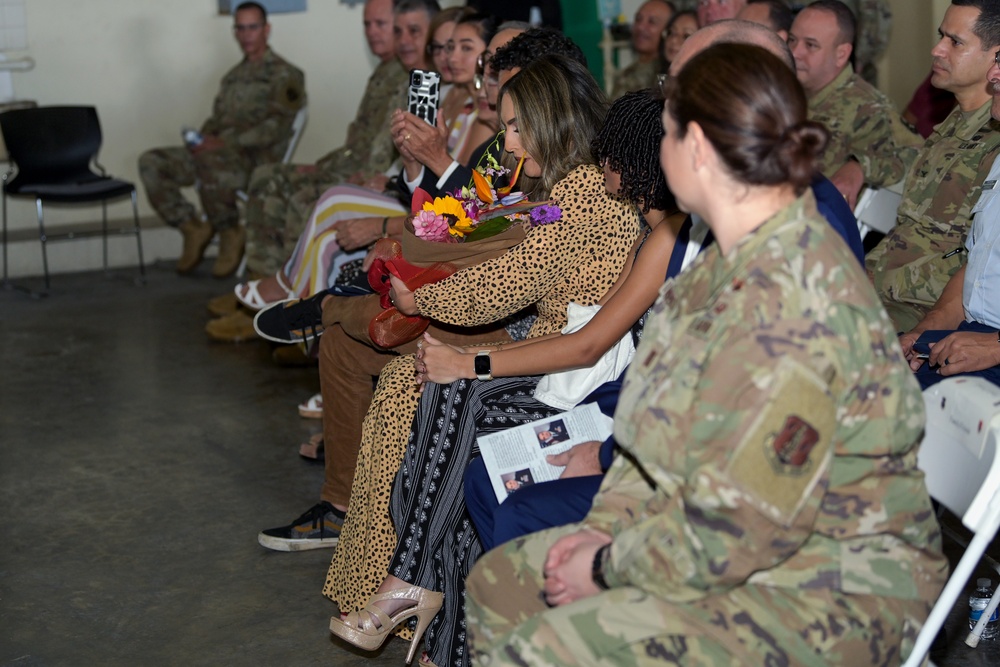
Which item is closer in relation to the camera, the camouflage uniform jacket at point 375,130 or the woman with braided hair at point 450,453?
the woman with braided hair at point 450,453

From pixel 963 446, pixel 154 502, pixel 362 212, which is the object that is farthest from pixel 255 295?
pixel 963 446

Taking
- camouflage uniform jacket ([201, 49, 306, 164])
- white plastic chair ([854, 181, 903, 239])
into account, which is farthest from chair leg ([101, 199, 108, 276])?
white plastic chair ([854, 181, 903, 239])

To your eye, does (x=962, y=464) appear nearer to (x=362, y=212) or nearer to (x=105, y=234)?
(x=362, y=212)

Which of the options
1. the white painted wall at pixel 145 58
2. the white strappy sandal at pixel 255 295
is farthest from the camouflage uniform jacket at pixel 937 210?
the white painted wall at pixel 145 58

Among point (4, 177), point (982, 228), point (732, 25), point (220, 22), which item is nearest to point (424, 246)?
point (732, 25)

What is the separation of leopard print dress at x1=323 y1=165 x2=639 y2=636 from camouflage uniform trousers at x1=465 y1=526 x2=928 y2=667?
1.12 m

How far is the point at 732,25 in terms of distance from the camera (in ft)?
7.72

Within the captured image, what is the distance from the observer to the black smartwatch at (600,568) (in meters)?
1.68

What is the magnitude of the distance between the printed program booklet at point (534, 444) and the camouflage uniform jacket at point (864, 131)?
5.81 ft

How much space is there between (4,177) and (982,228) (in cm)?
625

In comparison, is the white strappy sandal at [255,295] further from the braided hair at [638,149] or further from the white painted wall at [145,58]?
the white painted wall at [145,58]

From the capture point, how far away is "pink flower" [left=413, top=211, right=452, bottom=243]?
2814 mm

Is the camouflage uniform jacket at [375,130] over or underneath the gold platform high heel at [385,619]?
over

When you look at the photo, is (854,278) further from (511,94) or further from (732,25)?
(511,94)
